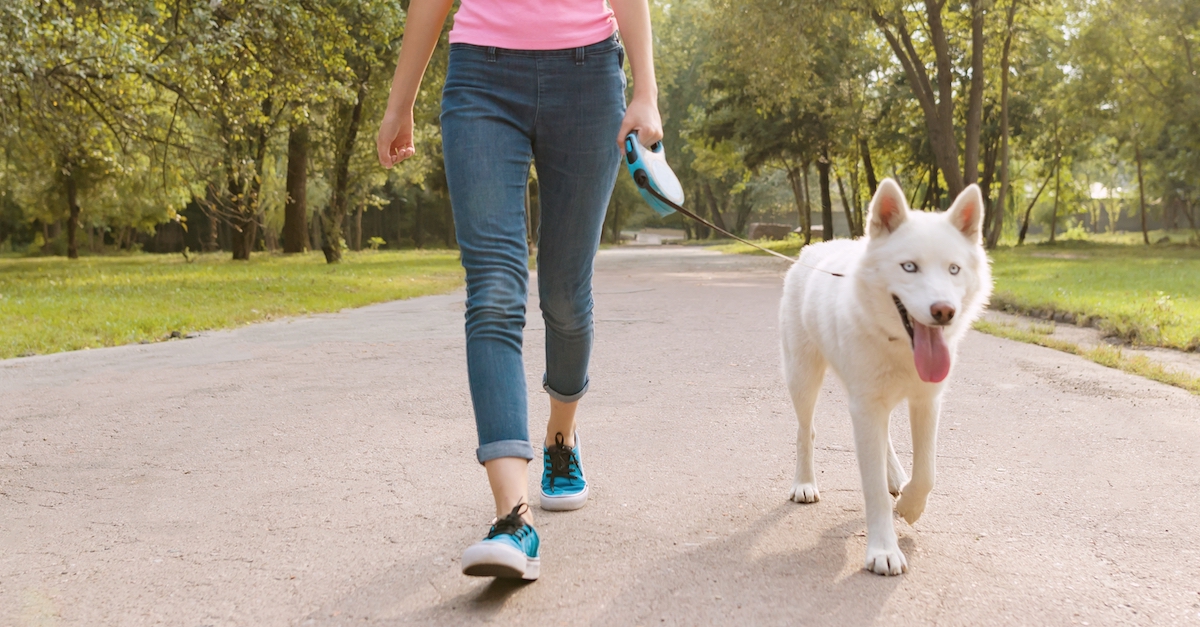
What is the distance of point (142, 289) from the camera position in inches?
591

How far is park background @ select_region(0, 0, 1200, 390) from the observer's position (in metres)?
12.8

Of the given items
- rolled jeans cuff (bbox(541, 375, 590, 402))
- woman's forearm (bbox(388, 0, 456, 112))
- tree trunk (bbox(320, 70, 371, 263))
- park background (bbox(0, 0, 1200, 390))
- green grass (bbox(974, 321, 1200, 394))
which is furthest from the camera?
tree trunk (bbox(320, 70, 371, 263))

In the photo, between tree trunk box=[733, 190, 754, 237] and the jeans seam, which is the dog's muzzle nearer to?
the jeans seam

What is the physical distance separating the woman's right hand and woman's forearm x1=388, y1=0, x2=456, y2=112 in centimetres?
3

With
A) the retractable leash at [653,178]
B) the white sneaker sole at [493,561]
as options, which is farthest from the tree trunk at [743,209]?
the white sneaker sole at [493,561]

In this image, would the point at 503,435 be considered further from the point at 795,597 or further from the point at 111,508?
the point at 111,508

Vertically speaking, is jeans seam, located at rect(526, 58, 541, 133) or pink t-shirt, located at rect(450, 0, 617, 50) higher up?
pink t-shirt, located at rect(450, 0, 617, 50)

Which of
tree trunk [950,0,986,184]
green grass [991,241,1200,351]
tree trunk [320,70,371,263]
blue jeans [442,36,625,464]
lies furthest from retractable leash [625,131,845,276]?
tree trunk [320,70,371,263]

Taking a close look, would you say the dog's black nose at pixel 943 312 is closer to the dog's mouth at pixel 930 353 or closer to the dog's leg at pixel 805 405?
the dog's mouth at pixel 930 353

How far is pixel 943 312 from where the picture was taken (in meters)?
2.77

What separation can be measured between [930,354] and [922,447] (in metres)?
0.38

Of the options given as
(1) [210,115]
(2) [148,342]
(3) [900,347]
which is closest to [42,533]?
(3) [900,347]

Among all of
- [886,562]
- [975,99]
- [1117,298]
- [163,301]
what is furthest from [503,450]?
[975,99]

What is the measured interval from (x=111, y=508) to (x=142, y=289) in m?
12.7
